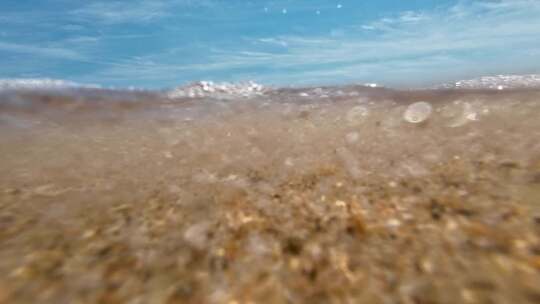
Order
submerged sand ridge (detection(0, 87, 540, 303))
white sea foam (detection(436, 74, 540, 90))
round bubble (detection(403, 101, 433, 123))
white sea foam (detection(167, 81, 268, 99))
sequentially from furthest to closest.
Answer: white sea foam (detection(436, 74, 540, 90)) < white sea foam (detection(167, 81, 268, 99)) < round bubble (detection(403, 101, 433, 123)) < submerged sand ridge (detection(0, 87, 540, 303))

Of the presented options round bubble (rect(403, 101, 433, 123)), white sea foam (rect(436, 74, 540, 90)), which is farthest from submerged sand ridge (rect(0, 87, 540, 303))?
white sea foam (rect(436, 74, 540, 90))

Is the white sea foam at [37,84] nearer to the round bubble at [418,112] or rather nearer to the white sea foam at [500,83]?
the round bubble at [418,112]

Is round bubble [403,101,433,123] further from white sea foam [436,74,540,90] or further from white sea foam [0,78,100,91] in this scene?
white sea foam [0,78,100,91]

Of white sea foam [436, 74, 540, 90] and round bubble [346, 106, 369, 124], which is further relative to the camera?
white sea foam [436, 74, 540, 90]

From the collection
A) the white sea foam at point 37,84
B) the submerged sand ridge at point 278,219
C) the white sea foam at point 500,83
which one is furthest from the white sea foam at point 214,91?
the white sea foam at point 500,83

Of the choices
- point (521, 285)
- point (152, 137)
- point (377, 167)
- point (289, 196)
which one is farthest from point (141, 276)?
point (152, 137)

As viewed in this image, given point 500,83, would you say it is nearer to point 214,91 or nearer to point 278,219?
point 214,91
